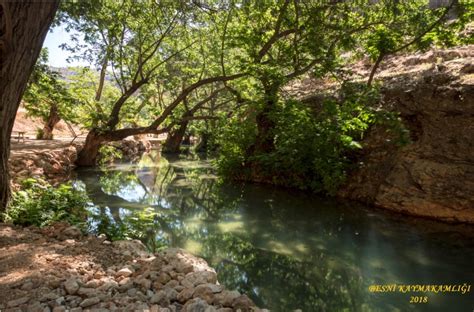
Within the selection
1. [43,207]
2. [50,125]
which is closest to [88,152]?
[50,125]

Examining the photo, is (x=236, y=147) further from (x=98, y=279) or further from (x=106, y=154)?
(x=98, y=279)

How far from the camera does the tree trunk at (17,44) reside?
3.72 metres

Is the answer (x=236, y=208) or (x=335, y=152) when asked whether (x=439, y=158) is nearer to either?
(x=335, y=152)

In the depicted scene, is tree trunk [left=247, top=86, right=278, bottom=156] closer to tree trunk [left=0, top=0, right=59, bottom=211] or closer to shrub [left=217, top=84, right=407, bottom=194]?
shrub [left=217, top=84, right=407, bottom=194]

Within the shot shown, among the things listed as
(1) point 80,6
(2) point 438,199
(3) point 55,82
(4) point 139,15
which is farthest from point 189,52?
(2) point 438,199

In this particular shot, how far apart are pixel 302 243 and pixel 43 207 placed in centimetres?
424

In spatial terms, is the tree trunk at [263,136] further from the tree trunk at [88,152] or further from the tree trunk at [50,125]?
the tree trunk at [50,125]

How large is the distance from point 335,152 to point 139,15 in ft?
25.4

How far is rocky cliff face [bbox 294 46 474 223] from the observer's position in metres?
6.89

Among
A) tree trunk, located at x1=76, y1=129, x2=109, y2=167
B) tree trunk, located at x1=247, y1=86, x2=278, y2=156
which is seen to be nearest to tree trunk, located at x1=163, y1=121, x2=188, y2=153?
tree trunk, located at x1=76, y1=129, x2=109, y2=167

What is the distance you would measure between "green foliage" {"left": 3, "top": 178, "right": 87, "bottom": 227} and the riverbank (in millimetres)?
575

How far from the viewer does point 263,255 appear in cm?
Result: 512

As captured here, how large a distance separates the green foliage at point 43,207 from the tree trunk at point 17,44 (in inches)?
37.7

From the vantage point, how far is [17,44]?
384 cm
